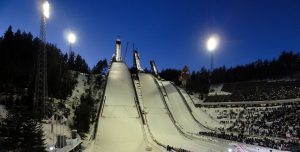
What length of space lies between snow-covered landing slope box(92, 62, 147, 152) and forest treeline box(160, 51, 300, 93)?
93.6ft

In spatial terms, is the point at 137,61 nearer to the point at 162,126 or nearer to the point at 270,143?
the point at 162,126

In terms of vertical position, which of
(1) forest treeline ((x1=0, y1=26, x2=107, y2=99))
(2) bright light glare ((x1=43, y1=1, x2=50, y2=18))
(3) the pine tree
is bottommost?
(3) the pine tree

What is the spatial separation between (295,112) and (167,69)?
227 ft

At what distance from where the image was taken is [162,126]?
4375 centimetres

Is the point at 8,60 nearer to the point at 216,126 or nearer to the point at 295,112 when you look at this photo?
the point at 216,126

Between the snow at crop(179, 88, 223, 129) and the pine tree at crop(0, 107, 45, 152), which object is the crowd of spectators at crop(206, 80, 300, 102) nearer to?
the snow at crop(179, 88, 223, 129)

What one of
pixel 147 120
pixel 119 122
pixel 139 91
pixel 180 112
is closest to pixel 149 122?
pixel 147 120

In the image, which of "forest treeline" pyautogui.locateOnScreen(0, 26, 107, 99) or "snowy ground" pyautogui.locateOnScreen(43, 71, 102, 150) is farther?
"forest treeline" pyautogui.locateOnScreen(0, 26, 107, 99)

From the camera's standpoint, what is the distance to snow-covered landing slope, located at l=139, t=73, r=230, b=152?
33719mm

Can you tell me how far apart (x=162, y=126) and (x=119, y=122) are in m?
5.72

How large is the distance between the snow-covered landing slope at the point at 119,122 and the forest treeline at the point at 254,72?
2854 centimetres

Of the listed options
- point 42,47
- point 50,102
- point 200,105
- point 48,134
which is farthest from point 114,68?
point 48,134

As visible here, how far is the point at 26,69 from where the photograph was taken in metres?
52.0

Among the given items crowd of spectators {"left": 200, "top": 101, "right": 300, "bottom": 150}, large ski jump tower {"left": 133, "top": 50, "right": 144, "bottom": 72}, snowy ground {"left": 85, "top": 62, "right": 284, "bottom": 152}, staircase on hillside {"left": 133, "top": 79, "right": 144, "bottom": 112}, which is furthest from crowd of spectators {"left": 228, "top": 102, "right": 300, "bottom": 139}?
large ski jump tower {"left": 133, "top": 50, "right": 144, "bottom": 72}
